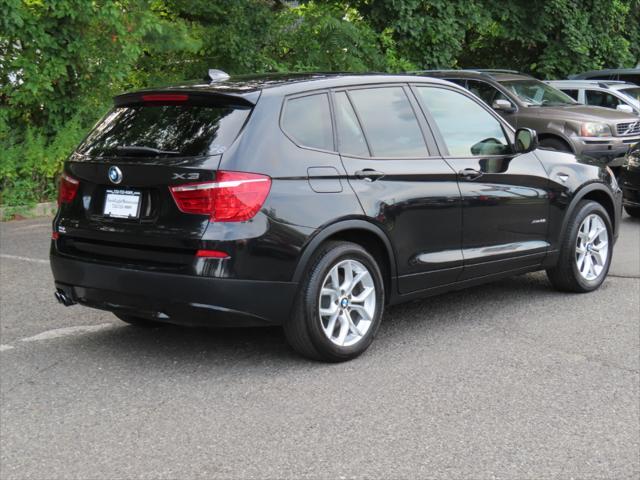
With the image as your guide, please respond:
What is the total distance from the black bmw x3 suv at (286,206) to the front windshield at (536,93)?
9.10 meters

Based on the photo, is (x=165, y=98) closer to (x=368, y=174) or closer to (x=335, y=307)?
(x=368, y=174)

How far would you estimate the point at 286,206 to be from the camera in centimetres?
511

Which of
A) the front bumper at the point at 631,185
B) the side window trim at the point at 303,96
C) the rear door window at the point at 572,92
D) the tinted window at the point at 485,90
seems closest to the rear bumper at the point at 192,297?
the side window trim at the point at 303,96

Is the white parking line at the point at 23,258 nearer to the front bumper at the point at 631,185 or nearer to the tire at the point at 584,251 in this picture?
the tire at the point at 584,251

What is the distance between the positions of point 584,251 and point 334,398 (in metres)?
3.21

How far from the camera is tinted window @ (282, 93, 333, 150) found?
5.35 meters

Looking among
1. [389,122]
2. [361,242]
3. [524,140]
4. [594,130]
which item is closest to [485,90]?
[594,130]

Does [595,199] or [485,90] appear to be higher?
[485,90]

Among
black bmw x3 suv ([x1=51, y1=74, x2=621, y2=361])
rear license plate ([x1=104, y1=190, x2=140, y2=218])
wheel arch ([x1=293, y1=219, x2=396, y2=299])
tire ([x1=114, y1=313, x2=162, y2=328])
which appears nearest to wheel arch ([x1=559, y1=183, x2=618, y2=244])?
black bmw x3 suv ([x1=51, y1=74, x2=621, y2=361])

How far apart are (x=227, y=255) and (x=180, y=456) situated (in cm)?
121

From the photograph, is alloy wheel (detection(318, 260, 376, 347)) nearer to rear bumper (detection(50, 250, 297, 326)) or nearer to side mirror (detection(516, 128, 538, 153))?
rear bumper (detection(50, 250, 297, 326))

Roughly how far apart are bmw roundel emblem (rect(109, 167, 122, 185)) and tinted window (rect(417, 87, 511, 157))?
213 cm

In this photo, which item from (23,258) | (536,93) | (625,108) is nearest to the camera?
(23,258)

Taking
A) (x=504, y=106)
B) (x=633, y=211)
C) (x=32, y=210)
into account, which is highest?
(x=504, y=106)
